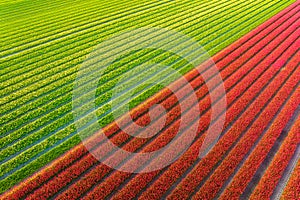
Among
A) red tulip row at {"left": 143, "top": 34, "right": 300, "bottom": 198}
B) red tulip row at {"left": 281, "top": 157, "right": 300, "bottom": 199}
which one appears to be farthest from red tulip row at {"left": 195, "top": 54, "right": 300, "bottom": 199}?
red tulip row at {"left": 281, "top": 157, "right": 300, "bottom": 199}

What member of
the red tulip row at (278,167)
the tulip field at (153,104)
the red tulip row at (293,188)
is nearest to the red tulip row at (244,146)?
the tulip field at (153,104)

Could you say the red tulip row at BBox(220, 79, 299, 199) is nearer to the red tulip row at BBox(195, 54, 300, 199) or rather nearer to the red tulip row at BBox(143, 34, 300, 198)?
the red tulip row at BBox(195, 54, 300, 199)

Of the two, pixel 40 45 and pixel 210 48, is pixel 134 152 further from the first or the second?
pixel 40 45

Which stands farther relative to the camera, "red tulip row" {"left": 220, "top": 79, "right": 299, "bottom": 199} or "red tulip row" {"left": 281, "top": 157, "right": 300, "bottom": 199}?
"red tulip row" {"left": 220, "top": 79, "right": 299, "bottom": 199}

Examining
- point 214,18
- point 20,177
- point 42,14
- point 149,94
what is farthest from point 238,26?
point 20,177

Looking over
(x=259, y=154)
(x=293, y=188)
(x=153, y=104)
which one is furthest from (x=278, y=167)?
(x=153, y=104)

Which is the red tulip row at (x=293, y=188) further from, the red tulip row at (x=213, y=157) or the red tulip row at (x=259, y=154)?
the red tulip row at (x=213, y=157)

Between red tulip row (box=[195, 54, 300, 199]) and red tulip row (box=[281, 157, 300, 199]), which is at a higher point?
red tulip row (box=[195, 54, 300, 199])
